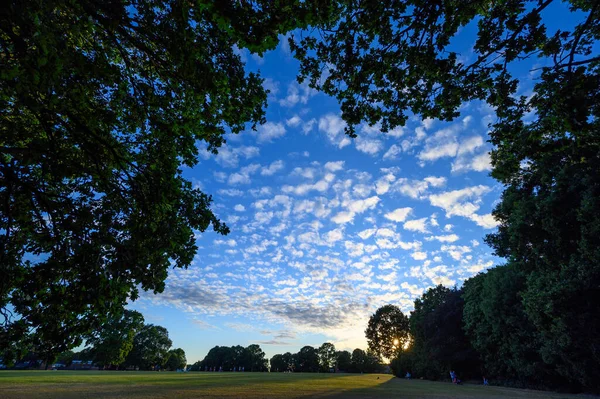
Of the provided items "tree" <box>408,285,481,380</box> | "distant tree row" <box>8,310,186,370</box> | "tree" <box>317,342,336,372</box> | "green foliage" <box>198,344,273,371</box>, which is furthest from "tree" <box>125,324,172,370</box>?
"tree" <box>408,285,481,380</box>

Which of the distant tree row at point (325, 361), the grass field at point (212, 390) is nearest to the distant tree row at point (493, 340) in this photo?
the grass field at point (212, 390)

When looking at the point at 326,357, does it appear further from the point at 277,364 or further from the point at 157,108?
the point at 157,108

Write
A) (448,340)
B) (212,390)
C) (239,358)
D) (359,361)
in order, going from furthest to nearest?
(239,358), (359,361), (448,340), (212,390)

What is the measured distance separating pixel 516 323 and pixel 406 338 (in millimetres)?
65722

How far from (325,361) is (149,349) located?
65.1 metres

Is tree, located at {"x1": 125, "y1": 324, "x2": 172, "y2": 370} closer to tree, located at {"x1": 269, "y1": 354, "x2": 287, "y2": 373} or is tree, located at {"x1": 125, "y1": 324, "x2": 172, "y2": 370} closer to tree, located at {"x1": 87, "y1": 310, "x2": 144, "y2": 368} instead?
tree, located at {"x1": 87, "y1": 310, "x2": 144, "y2": 368}

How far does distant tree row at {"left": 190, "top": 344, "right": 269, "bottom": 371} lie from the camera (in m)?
119

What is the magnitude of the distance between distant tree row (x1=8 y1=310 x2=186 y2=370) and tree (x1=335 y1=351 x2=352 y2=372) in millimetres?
63947

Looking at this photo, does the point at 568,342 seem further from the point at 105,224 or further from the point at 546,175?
the point at 105,224

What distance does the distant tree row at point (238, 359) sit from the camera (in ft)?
389

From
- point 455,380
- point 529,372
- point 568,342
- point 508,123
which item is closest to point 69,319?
point 508,123

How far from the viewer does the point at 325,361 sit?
372 ft

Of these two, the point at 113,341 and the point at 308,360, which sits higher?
the point at 113,341

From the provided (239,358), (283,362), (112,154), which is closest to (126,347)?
(239,358)
